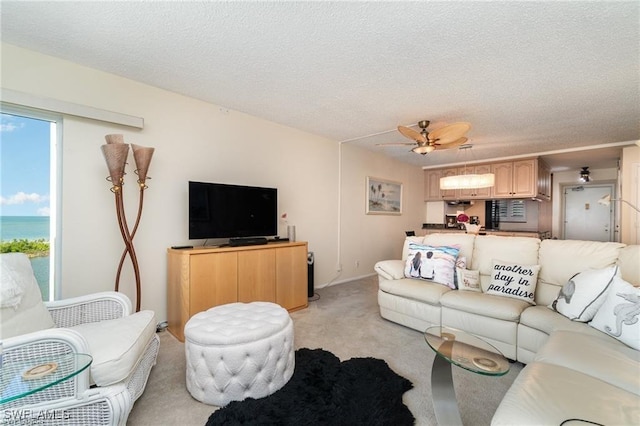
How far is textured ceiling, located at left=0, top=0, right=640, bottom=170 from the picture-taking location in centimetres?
168

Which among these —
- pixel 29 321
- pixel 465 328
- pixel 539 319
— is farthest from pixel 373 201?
pixel 29 321

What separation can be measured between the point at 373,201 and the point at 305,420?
427 centimetres

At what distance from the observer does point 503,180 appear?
5488 millimetres

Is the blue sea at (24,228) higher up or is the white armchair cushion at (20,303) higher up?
the blue sea at (24,228)

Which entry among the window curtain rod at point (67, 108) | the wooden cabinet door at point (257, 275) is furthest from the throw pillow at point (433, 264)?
the window curtain rod at point (67, 108)

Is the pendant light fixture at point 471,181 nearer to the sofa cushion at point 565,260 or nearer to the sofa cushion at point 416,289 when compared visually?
the sofa cushion at point 565,260

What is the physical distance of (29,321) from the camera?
1.47 m

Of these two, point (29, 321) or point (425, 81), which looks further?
point (425, 81)

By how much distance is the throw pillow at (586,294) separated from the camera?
5.93ft

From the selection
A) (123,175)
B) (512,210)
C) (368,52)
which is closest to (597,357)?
(368,52)

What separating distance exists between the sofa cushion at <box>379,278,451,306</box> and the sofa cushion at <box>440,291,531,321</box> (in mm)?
80

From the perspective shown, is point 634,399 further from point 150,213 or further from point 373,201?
point 373,201

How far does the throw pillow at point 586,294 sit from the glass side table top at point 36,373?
2884mm

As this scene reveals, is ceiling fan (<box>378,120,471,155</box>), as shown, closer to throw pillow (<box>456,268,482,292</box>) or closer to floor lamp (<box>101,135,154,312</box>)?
throw pillow (<box>456,268,482,292</box>)
